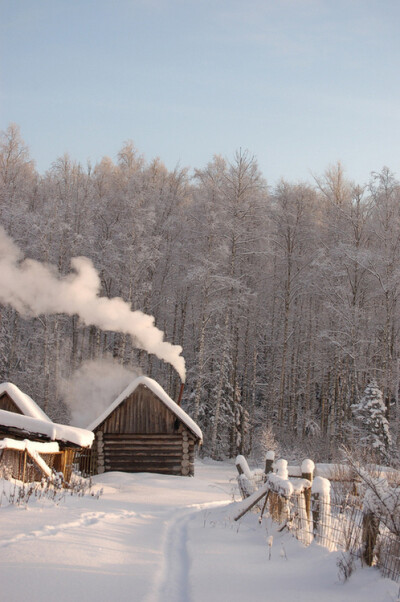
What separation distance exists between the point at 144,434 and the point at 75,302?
301 inches

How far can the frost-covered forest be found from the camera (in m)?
28.8

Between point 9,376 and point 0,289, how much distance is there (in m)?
7.59

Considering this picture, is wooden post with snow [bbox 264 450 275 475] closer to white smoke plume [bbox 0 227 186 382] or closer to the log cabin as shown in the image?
the log cabin

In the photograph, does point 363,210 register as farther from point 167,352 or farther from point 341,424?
point 167,352

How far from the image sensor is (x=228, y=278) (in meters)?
29.1

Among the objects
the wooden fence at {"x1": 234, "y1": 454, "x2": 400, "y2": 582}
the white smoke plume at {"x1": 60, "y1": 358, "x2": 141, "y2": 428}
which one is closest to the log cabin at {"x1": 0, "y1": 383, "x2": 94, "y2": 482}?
the wooden fence at {"x1": 234, "y1": 454, "x2": 400, "y2": 582}

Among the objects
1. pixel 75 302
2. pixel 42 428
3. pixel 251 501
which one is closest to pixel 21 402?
pixel 42 428

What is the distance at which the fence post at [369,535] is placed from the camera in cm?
572

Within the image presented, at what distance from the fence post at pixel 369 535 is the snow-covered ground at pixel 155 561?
15 cm

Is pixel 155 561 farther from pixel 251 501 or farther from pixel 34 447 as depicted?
pixel 34 447

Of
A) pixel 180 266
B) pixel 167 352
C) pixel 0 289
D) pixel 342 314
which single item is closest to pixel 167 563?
pixel 167 352

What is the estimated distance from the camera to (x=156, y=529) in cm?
904

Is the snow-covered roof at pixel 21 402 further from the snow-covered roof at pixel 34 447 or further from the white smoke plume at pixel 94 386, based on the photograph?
the white smoke plume at pixel 94 386

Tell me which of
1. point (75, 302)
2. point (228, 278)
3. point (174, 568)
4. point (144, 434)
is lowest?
point (174, 568)
